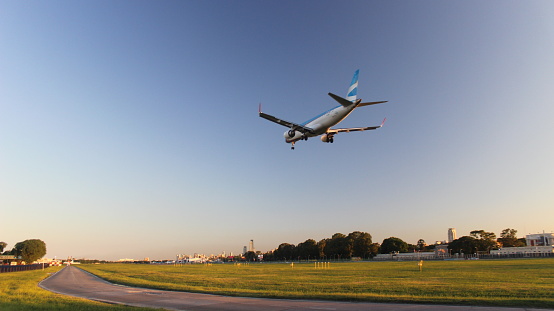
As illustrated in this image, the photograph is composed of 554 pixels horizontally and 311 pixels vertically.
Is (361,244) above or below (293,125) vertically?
below

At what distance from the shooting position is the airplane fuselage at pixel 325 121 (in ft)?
107

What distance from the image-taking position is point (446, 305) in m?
21.2

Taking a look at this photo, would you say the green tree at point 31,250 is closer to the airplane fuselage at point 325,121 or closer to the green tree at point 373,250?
the green tree at point 373,250

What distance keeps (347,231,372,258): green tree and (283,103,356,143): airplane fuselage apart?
159 meters

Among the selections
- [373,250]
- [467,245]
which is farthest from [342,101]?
[467,245]

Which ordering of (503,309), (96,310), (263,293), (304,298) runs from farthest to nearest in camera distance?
(263,293) < (304,298) < (96,310) < (503,309)

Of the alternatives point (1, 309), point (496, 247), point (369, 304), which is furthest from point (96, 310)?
point (496, 247)

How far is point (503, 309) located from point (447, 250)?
191 meters

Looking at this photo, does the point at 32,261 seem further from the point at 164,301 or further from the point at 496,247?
the point at 496,247

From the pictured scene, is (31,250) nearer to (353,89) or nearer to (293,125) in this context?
(293,125)

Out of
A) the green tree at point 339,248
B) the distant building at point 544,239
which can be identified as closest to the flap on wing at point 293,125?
the green tree at point 339,248

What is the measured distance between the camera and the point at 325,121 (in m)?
34.4

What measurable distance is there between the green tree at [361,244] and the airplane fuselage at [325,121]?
159 m

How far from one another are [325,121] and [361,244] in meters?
162
